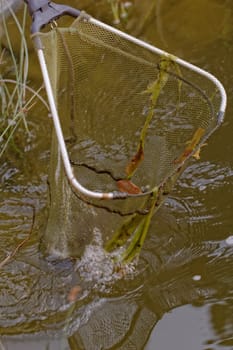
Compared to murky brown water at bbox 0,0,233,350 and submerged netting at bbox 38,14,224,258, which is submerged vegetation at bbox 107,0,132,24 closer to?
submerged netting at bbox 38,14,224,258

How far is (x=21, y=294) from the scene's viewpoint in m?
2.27

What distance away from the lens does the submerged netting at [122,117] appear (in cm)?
221

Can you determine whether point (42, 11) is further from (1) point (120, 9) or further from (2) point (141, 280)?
(1) point (120, 9)

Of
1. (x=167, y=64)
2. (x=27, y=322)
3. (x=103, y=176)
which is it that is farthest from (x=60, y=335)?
(x=167, y=64)

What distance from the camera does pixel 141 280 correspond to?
2238mm

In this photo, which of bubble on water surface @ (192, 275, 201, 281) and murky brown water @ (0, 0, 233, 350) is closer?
murky brown water @ (0, 0, 233, 350)

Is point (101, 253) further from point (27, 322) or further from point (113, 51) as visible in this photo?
point (113, 51)

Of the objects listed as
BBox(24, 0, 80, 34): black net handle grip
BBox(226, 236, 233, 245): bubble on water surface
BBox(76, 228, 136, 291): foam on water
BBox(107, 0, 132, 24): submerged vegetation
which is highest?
BBox(24, 0, 80, 34): black net handle grip

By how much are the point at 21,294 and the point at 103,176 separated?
1.80 ft

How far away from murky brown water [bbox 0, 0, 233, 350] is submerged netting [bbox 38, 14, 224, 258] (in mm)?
147

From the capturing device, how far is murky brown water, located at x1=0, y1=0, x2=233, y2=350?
2092 millimetres

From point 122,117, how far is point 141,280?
779 mm

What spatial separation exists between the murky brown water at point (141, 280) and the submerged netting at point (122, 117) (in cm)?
15

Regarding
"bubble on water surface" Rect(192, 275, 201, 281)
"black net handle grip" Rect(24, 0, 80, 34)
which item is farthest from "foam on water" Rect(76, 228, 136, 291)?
"black net handle grip" Rect(24, 0, 80, 34)
